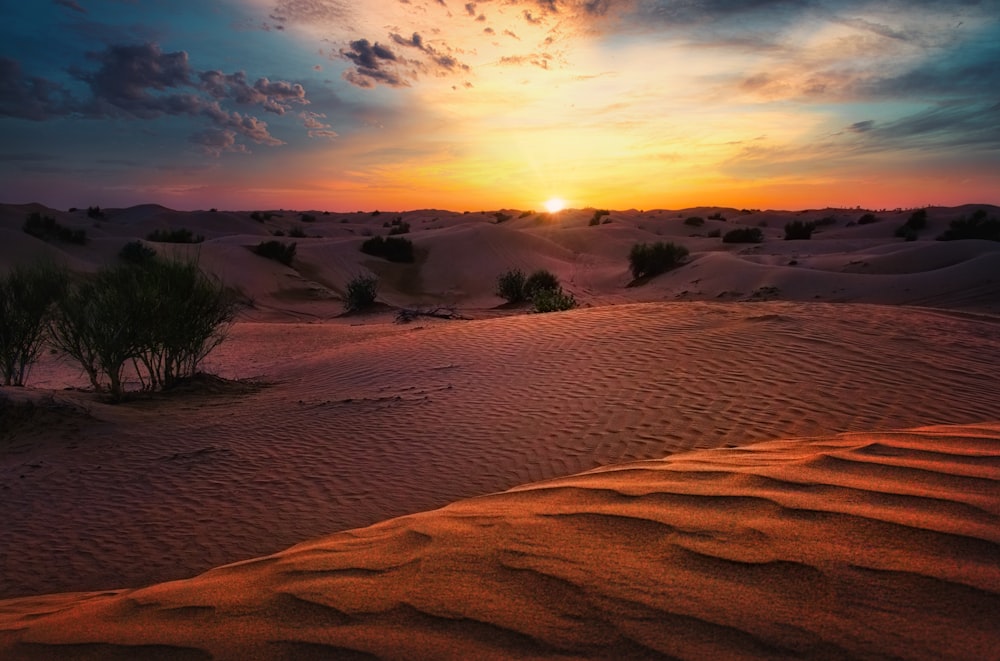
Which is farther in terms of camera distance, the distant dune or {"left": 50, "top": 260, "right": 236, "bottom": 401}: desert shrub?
{"left": 50, "top": 260, "right": 236, "bottom": 401}: desert shrub

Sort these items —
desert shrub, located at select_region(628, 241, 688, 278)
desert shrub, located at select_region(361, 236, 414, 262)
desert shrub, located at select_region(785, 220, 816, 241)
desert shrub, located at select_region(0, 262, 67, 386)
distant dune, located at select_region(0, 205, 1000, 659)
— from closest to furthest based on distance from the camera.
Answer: distant dune, located at select_region(0, 205, 1000, 659) < desert shrub, located at select_region(0, 262, 67, 386) < desert shrub, located at select_region(628, 241, 688, 278) < desert shrub, located at select_region(361, 236, 414, 262) < desert shrub, located at select_region(785, 220, 816, 241)

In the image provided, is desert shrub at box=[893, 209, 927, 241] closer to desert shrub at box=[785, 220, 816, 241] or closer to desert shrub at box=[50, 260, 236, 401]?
desert shrub at box=[785, 220, 816, 241]

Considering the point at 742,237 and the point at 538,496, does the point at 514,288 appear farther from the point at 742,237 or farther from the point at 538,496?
the point at 742,237

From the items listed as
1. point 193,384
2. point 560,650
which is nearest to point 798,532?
point 560,650

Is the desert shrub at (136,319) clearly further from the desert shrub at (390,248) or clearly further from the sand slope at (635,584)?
the desert shrub at (390,248)

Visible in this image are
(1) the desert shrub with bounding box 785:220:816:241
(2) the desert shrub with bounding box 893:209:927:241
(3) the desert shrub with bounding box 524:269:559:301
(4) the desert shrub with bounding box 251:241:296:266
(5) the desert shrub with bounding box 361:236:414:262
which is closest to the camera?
(3) the desert shrub with bounding box 524:269:559:301


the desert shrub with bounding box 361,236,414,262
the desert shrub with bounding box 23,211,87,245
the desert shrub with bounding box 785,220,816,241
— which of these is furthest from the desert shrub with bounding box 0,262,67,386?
the desert shrub with bounding box 785,220,816,241

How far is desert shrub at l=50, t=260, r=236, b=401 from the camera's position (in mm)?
8570

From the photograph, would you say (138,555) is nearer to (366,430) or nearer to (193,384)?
(366,430)

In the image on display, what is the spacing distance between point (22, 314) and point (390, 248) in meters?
24.1

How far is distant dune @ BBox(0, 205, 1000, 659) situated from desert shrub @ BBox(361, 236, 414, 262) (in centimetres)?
1871

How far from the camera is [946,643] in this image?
165 centimetres

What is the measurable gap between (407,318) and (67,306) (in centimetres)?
978

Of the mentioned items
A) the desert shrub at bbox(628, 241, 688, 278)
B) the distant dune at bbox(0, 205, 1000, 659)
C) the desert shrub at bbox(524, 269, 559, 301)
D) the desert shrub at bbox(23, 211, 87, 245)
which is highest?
the desert shrub at bbox(23, 211, 87, 245)
